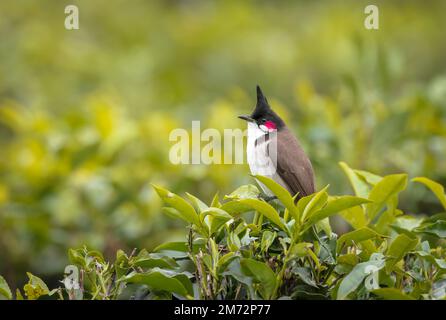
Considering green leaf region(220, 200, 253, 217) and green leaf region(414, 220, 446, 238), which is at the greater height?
green leaf region(220, 200, 253, 217)

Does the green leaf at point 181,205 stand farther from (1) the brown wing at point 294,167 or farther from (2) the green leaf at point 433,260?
(1) the brown wing at point 294,167

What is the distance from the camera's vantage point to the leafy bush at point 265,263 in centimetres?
204

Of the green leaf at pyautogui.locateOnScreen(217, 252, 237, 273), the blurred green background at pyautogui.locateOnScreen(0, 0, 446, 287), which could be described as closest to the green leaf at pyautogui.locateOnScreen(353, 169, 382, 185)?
the green leaf at pyautogui.locateOnScreen(217, 252, 237, 273)

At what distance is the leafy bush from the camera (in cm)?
204

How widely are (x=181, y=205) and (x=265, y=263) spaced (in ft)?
1.01

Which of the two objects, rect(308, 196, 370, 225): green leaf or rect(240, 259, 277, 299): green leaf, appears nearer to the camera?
rect(240, 259, 277, 299): green leaf

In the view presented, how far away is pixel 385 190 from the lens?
254 centimetres

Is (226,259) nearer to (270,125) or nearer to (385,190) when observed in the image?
(385,190)

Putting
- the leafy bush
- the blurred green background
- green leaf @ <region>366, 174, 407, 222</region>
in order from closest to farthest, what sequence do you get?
the leafy bush < green leaf @ <region>366, 174, 407, 222</region> < the blurred green background

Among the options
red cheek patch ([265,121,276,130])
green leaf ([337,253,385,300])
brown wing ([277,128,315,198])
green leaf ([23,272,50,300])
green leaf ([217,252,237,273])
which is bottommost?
green leaf ([23,272,50,300])

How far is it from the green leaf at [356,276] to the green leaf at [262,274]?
19 cm

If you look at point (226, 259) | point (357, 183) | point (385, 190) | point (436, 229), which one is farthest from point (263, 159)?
point (226, 259)

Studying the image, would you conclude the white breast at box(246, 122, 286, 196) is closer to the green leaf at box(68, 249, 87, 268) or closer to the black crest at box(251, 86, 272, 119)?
the black crest at box(251, 86, 272, 119)

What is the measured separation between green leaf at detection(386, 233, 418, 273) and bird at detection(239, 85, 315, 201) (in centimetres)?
126
